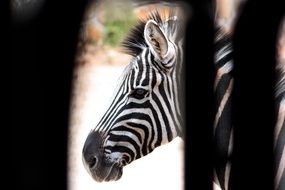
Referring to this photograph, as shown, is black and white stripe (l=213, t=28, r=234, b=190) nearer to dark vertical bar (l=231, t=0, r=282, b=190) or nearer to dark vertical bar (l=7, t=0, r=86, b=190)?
dark vertical bar (l=231, t=0, r=282, b=190)

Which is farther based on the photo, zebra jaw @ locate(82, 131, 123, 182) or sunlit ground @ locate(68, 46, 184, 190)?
sunlit ground @ locate(68, 46, 184, 190)

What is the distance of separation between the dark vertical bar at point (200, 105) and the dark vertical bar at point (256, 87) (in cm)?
11

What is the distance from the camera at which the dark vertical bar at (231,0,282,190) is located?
3.13m

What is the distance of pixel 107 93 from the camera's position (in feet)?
23.8

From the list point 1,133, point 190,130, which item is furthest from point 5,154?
point 190,130

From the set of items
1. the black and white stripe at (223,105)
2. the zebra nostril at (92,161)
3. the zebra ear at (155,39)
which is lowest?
the zebra nostril at (92,161)

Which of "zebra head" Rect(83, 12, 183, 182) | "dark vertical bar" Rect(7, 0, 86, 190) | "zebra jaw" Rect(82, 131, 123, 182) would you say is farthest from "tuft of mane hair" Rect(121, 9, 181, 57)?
"dark vertical bar" Rect(7, 0, 86, 190)

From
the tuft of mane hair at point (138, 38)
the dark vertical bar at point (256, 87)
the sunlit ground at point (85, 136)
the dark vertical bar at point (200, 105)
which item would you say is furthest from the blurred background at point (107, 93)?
the dark vertical bar at point (256, 87)

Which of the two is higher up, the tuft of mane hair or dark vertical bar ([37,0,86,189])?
the tuft of mane hair

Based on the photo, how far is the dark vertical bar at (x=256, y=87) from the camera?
3129mm

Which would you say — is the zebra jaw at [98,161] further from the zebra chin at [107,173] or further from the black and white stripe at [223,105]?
the black and white stripe at [223,105]

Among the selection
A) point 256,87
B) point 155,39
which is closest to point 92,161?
point 155,39

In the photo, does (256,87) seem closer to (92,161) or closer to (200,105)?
(200,105)

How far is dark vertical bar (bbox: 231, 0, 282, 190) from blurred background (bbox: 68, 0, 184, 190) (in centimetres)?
114
